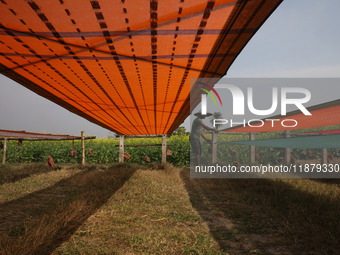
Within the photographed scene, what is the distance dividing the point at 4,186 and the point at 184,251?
219 inches

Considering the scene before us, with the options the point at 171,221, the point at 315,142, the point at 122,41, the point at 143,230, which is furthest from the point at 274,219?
the point at 122,41

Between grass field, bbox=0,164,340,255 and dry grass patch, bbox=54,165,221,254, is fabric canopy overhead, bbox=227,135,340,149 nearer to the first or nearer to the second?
grass field, bbox=0,164,340,255

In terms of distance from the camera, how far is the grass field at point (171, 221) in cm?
236

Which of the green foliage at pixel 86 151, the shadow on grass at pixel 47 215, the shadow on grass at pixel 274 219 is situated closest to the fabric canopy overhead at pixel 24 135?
the shadow on grass at pixel 47 215

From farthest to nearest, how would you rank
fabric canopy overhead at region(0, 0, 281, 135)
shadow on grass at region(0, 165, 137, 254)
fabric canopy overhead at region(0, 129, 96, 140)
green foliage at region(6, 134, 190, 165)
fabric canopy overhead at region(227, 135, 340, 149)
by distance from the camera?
green foliage at region(6, 134, 190, 165), fabric canopy overhead at region(0, 129, 96, 140), fabric canopy overhead at region(227, 135, 340, 149), shadow on grass at region(0, 165, 137, 254), fabric canopy overhead at region(0, 0, 281, 135)

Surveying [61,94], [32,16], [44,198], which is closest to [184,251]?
[32,16]

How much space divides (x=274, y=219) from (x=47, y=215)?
10.1ft

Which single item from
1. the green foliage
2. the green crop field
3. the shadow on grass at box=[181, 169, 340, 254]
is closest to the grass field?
the shadow on grass at box=[181, 169, 340, 254]

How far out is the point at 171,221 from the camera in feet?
10.6

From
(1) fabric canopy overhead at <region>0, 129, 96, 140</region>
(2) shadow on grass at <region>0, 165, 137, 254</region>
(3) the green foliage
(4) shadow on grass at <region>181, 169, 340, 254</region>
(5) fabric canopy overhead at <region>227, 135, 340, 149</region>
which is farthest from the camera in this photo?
(3) the green foliage

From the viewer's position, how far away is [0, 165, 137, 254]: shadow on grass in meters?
2.29

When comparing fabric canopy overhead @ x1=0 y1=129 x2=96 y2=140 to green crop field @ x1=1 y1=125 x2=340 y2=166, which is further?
green crop field @ x1=1 y1=125 x2=340 y2=166

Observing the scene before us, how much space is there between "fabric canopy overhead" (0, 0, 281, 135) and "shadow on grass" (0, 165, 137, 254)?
167cm

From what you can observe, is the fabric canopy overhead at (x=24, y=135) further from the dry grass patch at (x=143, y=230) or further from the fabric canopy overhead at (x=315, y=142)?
the fabric canopy overhead at (x=315, y=142)
